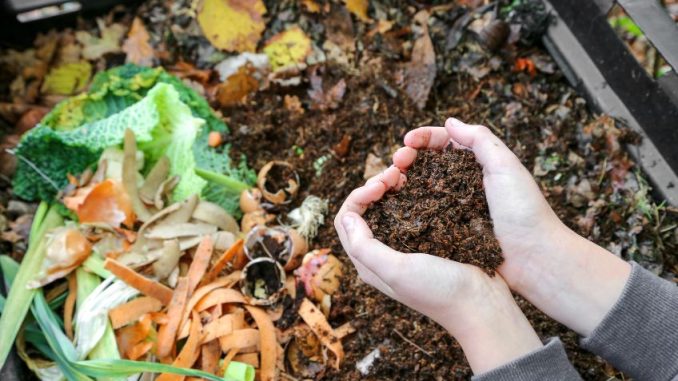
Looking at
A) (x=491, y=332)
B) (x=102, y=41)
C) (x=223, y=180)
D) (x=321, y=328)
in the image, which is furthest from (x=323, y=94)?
(x=491, y=332)

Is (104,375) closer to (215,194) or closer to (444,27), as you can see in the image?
(215,194)

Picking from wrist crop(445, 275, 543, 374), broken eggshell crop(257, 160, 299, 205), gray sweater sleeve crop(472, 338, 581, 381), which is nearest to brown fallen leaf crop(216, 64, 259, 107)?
broken eggshell crop(257, 160, 299, 205)

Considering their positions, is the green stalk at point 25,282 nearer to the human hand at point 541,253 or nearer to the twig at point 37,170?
the twig at point 37,170

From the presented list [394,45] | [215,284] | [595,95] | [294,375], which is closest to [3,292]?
[215,284]

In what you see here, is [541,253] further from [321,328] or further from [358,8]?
[358,8]

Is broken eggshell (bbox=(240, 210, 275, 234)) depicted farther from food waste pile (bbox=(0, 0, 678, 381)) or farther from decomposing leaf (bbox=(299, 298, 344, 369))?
decomposing leaf (bbox=(299, 298, 344, 369))

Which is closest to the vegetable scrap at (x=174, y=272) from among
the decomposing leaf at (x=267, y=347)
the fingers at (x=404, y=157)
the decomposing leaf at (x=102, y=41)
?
the decomposing leaf at (x=267, y=347)
